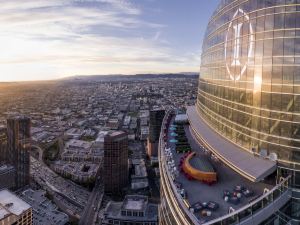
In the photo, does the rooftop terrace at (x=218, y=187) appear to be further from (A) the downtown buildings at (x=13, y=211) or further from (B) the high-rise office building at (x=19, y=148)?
(B) the high-rise office building at (x=19, y=148)

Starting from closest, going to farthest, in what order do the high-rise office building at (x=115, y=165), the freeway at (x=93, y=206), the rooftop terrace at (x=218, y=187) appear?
1. the rooftop terrace at (x=218, y=187)
2. the freeway at (x=93, y=206)
3. the high-rise office building at (x=115, y=165)

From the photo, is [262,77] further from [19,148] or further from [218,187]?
[19,148]

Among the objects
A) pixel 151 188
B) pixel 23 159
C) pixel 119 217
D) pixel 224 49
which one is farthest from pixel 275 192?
pixel 23 159

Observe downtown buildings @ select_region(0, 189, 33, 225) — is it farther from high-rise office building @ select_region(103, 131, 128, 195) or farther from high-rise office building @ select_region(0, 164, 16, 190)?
high-rise office building @ select_region(103, 131, 128, 195)

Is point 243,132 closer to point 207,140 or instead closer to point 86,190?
point 207,140

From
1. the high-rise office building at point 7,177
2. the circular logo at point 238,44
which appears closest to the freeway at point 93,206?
the high-rise office building at point 7,177

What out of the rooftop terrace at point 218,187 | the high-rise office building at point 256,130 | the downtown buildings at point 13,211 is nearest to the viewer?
the rooftop terrace at point 218,187

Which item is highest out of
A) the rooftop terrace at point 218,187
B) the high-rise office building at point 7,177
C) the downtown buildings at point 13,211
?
the rooftop terrace at point 218,187

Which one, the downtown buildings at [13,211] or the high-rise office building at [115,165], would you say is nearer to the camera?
the downtown buildings at [13,211]
